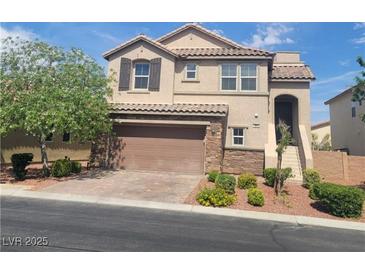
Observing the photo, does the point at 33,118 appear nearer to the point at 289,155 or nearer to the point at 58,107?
the point at 58,107

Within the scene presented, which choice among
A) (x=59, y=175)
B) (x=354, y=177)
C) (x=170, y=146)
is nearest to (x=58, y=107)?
(x=59, y=175)

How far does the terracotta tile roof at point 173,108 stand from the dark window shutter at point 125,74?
Result: 1.59m

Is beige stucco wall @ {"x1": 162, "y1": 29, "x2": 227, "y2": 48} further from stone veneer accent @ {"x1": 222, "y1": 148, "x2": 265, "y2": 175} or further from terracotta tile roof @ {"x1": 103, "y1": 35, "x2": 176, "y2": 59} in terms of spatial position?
stone veneer accent @ {"x1": 222, "y1": 148, "x2": 265, "y2": 175}

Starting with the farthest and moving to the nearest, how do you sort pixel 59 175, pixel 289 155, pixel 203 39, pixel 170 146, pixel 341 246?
pixel 203 39, pixel 289 155, pixel 170 146, pixel 59 175, pixel 341 246

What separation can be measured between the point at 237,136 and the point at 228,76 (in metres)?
4.10

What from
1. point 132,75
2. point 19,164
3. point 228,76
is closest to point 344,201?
point 228,76

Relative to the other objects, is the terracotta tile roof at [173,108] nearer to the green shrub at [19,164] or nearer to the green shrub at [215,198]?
the green shrub at [19,164]

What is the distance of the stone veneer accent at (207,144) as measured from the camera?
53.5 ft

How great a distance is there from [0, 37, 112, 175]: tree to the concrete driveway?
2542mm

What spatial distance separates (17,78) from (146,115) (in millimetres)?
7048

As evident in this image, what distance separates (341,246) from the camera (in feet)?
23.8

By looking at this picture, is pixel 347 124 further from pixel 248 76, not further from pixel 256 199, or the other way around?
pixel 256 199

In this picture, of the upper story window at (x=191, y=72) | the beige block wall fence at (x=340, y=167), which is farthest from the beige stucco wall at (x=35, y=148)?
the beige block wall fence at (x=340, y=167)

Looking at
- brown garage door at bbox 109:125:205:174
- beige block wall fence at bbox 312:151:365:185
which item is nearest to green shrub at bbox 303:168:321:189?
beige block wall fence at bbox 312:151:365:185
